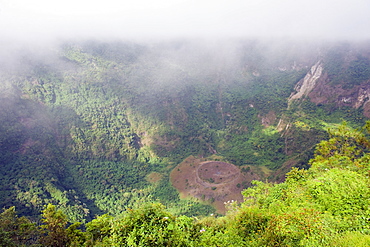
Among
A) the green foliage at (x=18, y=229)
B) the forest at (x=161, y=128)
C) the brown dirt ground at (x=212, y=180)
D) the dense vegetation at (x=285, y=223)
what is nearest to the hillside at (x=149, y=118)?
the forest at (x=161, y=128)

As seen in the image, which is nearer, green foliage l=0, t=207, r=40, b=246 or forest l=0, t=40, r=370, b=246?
green foliage l=0, t=207, r=40, b=246

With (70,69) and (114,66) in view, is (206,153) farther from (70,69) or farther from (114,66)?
(70,69)

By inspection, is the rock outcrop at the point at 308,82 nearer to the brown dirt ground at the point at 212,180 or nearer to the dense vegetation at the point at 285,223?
the brown dirt ground at the point at 212,180

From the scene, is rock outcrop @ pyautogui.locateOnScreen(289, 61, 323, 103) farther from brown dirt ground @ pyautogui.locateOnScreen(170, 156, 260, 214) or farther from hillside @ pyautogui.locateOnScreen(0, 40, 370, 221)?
brown dirt ground @ pyautogui.locateOnScreen(170, 156, 260, 214)

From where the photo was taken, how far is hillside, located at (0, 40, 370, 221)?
7681cm

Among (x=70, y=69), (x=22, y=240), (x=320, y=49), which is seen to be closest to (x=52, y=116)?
(x=70, y=69)

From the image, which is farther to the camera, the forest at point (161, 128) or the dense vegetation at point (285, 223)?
the forest at point (161, 128)

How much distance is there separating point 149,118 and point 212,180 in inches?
1721

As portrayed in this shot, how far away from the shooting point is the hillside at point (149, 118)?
76.8m

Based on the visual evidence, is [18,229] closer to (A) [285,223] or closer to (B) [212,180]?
(A) [285,223]

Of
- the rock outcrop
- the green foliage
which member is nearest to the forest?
the green foliage

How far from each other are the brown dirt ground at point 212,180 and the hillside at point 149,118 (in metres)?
1.41

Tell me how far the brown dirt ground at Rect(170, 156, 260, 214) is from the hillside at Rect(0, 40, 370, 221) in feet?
4.63

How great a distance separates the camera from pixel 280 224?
16.3m
